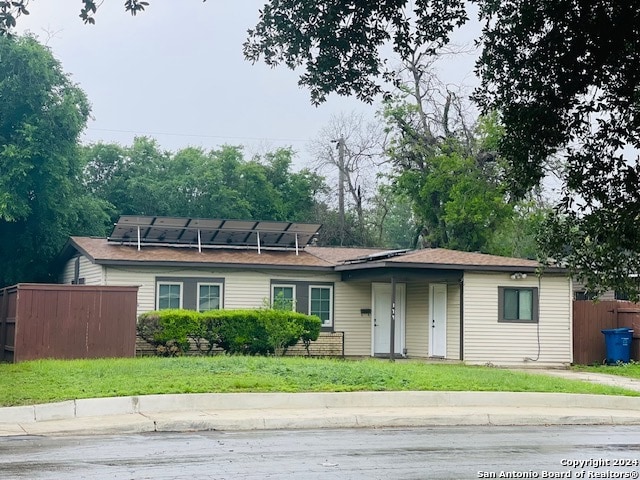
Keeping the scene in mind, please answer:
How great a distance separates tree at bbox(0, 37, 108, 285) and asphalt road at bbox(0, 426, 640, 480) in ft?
69.3

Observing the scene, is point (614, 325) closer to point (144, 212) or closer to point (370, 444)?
point (370, 444)

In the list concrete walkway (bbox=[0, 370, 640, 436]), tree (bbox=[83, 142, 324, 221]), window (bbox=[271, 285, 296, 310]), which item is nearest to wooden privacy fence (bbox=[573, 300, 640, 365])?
window (bbox=[271, 285, 296, 310])

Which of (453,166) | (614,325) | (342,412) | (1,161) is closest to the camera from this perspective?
(342,412)

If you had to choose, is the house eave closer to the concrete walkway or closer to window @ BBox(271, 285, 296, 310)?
window @ BBox(271, 285, 296, 310)

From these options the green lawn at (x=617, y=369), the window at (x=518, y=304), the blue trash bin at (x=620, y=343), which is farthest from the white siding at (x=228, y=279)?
the blue trash bin at (x=620, y=343)

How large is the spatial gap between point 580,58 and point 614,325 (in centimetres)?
2123

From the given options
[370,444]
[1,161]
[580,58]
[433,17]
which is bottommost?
[370,444]

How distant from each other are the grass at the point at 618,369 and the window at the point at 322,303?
303 inches

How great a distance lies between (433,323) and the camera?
93.6 feet

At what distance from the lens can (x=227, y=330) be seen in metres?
24.9

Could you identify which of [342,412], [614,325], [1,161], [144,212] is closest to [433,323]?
[614,325]

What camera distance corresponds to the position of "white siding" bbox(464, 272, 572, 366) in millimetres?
27062

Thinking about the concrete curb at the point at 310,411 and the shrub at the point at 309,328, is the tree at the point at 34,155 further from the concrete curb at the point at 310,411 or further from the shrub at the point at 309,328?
the concrete curb at the point at 310,411

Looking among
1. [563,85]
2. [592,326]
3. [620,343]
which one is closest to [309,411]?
[563,85]
